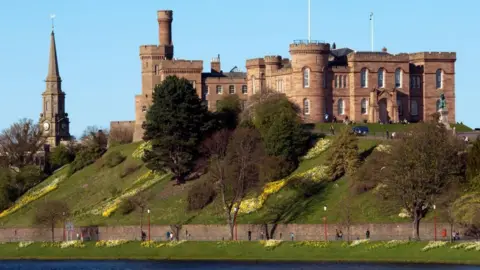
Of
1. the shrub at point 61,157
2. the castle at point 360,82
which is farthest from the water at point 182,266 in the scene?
the shrub at point 61,157

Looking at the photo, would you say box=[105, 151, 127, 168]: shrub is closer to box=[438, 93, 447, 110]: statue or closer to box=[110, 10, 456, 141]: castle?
box=[110, 10, 456, 141]: castle

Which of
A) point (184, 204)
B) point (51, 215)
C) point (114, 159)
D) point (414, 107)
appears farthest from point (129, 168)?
point (414, 107)

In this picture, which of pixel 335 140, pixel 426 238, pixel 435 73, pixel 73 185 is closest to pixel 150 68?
pixel 73 185

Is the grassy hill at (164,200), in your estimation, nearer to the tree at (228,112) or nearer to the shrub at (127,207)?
the shrub at (127,207)

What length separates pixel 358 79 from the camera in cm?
14962

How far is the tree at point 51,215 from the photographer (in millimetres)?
126875

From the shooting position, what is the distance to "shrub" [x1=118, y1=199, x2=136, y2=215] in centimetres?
13169

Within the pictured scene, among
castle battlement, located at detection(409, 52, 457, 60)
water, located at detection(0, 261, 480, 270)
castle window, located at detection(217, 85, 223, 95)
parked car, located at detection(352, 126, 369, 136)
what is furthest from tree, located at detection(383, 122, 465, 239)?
castle window, located at detection(217, 85, 223, 95)

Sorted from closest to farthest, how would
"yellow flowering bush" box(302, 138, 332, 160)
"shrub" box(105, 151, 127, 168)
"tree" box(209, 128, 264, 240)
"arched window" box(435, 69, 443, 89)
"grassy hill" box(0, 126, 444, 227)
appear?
"grassy hill" box(0, 126, 444, 227) → "tree" box(209, 128, 264, 240) → "yellow flowering bush" box(302, 138, 332, 160) → "arched window" box(435, 69, 443, 89) → "shrub" box(105, 151, 127, 168)

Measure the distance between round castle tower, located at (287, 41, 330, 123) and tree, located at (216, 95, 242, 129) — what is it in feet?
18.8

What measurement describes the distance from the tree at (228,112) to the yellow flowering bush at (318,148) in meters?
11.3

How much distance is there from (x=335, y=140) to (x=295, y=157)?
5.94 meters

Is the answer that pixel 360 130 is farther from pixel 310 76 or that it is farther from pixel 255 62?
pixel 255 62

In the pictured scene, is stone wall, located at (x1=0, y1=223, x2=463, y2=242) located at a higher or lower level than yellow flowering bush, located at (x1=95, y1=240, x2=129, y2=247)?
higher
